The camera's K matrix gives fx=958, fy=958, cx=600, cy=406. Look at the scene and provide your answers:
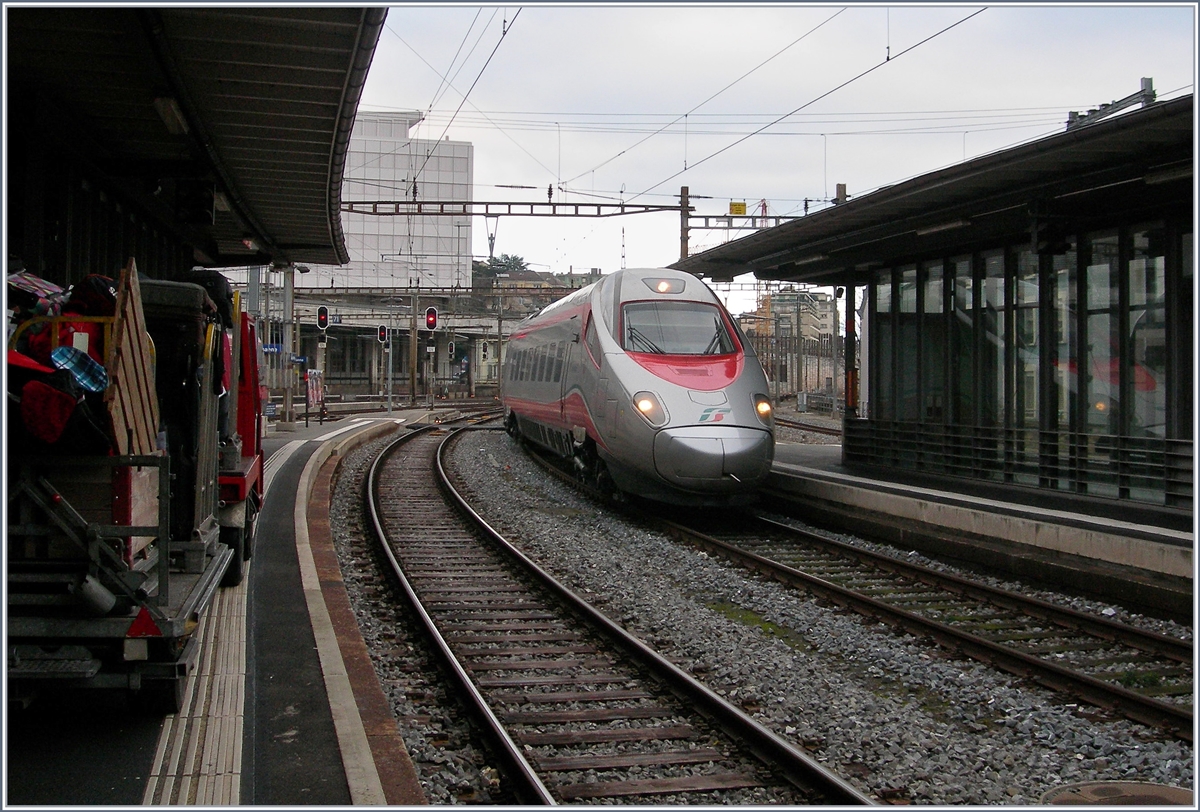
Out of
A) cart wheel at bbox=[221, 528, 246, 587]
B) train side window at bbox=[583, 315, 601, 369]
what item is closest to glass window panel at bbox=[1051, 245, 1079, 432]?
train side window at bbox=[583, 315, 601, 369]

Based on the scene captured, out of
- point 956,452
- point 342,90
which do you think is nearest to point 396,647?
point 342,90

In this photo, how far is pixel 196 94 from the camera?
8.44 meters

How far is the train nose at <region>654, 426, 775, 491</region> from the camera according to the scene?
11.0 meters

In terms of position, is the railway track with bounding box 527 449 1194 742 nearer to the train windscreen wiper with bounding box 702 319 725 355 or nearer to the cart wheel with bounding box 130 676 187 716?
the train windscreen wiper with bounding box 702 319 725 355

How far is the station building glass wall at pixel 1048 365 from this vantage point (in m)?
9.92

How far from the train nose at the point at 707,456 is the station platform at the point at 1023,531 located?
1787mm

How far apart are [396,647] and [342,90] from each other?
4.73 meters


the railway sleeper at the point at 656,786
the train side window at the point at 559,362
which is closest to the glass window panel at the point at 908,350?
the train side window at the point at 559,362

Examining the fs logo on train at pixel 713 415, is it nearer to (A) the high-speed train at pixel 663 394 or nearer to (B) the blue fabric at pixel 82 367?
(A) the high-speed train at pixel 663 394

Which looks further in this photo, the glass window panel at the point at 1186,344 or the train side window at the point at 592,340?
the train side window at the point at 592,340

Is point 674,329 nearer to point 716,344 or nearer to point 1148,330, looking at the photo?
point 716,344

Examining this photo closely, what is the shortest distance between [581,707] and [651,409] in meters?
A: 5.65

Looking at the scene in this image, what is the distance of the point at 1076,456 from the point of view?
11055mm

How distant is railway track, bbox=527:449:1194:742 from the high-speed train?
2.75ft
